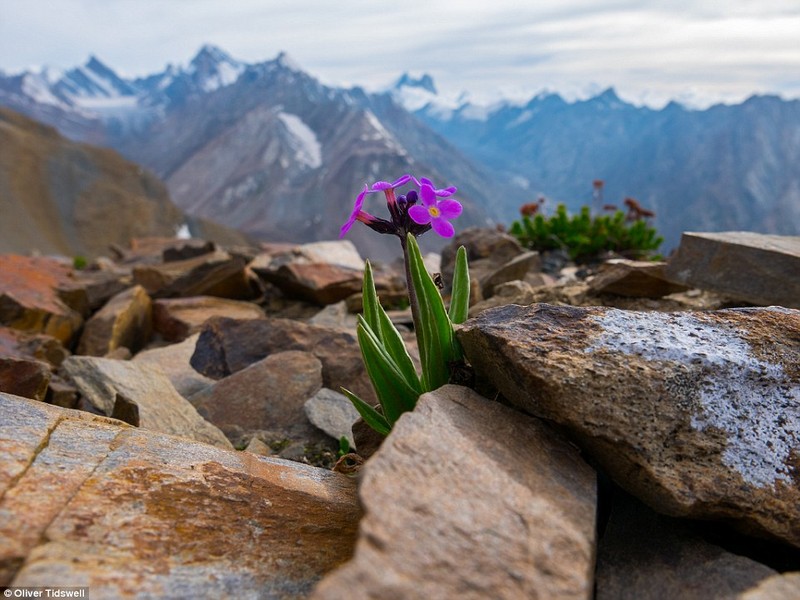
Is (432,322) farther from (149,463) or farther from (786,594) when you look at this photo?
(786,594)

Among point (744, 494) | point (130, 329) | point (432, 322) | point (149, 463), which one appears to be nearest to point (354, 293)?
point (130, 329)

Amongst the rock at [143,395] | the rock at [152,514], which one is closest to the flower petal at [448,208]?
the rock at [152,514]

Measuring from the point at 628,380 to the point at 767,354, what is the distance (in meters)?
0.73

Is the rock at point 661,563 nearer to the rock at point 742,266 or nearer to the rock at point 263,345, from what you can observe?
the rock at point 742,266

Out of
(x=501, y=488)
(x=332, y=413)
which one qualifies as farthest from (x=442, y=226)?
(x=332, y=413)

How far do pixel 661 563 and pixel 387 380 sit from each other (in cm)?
155

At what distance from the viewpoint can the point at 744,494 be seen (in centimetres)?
237

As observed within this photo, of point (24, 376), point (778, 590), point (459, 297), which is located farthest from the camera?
point (24, 376)

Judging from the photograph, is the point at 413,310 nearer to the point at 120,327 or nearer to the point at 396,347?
the point at 396,347

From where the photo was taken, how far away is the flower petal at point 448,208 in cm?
305

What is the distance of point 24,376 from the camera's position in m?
4.35

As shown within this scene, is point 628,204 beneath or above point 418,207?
beneath

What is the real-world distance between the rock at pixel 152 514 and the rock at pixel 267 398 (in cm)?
188

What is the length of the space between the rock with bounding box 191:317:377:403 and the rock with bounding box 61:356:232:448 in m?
1.22
